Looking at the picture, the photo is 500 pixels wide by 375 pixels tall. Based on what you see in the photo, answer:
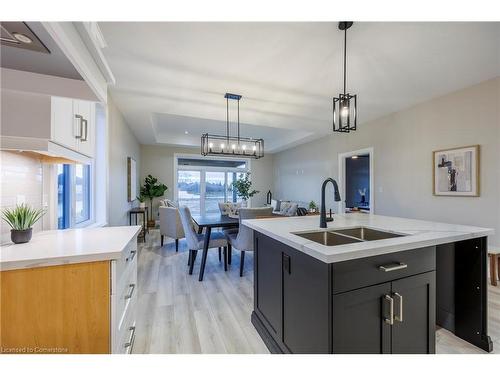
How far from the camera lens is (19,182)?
54.8 inches

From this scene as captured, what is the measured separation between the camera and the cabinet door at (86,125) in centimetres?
151

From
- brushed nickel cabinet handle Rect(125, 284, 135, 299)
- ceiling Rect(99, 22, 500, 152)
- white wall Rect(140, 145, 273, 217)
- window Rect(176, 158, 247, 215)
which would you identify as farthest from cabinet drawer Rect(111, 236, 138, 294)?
white wall Rect(140, 145, 273, 217)

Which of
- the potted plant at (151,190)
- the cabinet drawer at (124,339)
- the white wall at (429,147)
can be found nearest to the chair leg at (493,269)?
the white wall at (429,147)

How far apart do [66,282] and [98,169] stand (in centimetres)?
226

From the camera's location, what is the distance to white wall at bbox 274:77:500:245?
2.75 m

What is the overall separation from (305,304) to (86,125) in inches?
75.6

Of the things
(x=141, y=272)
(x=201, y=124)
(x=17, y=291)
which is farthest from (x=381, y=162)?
(x=17, y=291)

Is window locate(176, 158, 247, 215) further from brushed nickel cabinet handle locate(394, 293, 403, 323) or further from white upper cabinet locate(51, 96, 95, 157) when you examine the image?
brushed nickel cabinet handle locate(394, 293, 403, 323)

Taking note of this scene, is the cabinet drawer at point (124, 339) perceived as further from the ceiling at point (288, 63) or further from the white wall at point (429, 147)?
the white wall at point (429, 147)

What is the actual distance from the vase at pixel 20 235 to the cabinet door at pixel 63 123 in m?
0.53

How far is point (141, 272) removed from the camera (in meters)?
2.96

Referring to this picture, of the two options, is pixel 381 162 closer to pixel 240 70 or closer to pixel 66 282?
pixel 240 70

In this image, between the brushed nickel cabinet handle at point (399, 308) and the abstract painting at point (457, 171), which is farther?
the abstract painting at point (457, 171)

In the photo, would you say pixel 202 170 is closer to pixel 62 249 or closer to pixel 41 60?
pixel 62 249
